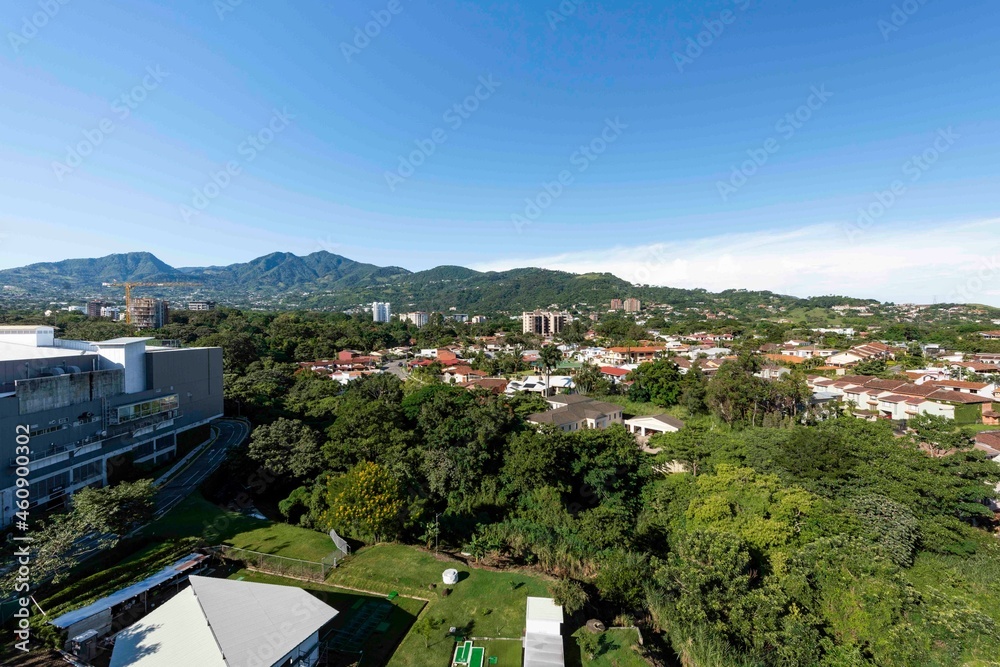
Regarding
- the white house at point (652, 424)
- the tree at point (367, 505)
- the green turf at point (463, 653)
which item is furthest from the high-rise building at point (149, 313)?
the green turf at point (463, 653)

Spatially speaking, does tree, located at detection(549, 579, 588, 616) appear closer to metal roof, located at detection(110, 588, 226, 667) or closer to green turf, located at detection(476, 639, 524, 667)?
green turf, located at detection(476, 639, 524, 667)

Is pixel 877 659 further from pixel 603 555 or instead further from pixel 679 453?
pixel 679 453

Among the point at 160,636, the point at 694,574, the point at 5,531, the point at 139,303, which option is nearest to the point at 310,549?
the point at 160,636

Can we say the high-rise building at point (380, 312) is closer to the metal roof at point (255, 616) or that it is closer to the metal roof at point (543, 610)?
the metal roof at point (255, 616)

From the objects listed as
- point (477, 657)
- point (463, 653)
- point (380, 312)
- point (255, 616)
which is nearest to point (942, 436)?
point (477, 657)

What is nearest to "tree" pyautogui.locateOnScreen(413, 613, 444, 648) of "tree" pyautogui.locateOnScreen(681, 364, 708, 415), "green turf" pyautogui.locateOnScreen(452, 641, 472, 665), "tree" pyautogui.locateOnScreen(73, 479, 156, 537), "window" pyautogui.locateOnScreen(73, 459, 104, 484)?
"green turf" pyautogui.locateOnScreen(452, 641, 472, 665)
